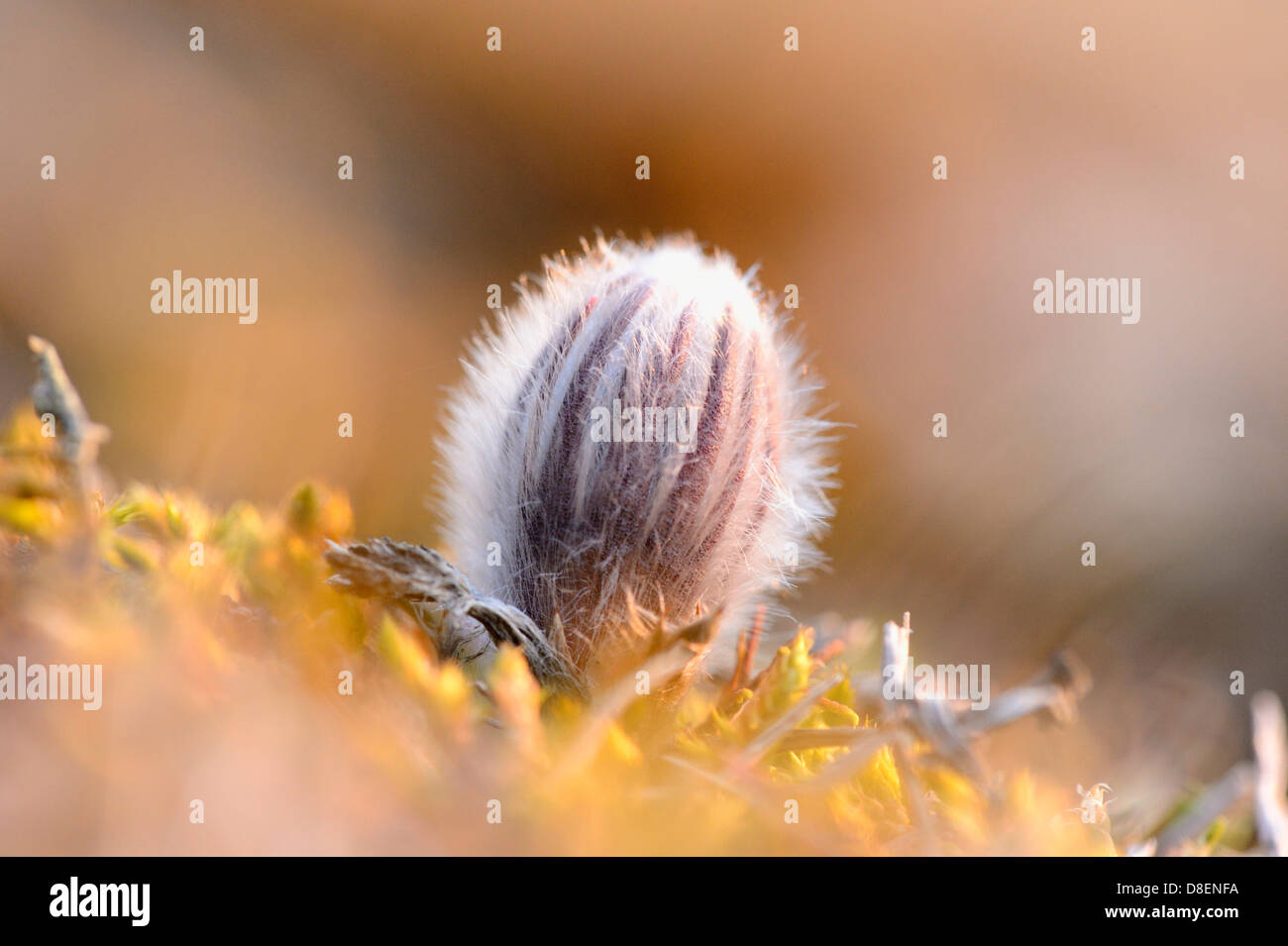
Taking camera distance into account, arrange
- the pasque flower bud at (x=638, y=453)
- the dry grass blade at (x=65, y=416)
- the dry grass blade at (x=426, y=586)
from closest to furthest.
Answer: the dry grass blade at (x=65, y=416)
the dry grass blade at (x=426, y=586)
the pasque flower bud at (x=638, y=453)

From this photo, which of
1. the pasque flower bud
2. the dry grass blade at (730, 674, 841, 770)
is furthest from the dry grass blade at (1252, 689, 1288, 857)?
the pasque flower bud

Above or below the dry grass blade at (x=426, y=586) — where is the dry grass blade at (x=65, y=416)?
above

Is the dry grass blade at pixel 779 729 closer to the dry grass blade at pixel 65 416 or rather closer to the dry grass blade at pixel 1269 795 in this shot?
the dry grass blade at pixel 1269 795

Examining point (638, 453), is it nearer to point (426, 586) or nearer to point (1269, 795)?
point (426, 586)

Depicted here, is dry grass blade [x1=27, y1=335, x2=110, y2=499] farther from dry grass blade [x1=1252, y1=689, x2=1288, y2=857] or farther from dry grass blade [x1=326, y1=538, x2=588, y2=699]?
dry grass blade [x1=1252, y1=689, x2=1288, y2=857]

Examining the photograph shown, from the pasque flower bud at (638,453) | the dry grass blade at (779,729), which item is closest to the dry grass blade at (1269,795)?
the dry grass blade at (779,729)

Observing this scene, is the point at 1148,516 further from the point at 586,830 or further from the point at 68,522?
the point at 68,522

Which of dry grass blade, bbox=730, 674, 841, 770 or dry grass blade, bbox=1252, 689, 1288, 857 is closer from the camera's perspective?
dry grass blade, bbox=1252, 689, 1288, 857

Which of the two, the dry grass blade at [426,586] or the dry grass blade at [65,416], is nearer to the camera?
the dry grass blade at [65,416]
